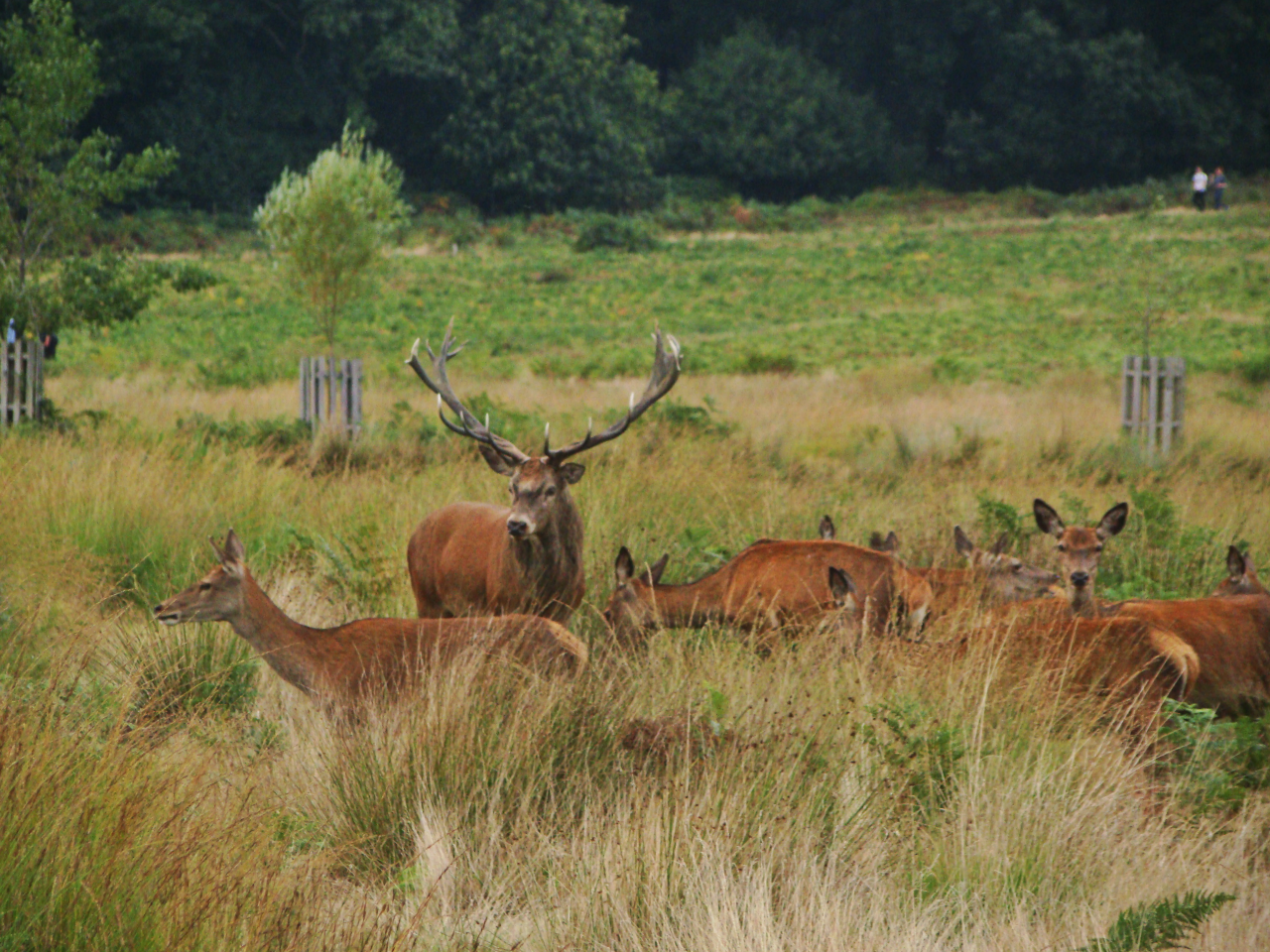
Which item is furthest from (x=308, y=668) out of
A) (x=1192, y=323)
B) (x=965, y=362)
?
(x=1192, y=323)

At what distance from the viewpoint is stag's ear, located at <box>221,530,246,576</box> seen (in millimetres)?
6434

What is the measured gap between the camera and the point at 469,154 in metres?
64.1

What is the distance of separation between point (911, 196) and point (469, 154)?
19269mm

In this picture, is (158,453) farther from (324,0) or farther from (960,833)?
(324,0)

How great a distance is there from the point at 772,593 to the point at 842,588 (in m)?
0.52

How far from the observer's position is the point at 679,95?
72.4m

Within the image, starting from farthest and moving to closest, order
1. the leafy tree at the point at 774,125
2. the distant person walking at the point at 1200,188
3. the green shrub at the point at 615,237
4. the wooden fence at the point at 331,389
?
the leafy tree at the point at 774,125
the distant person walking at the point at 1200,188
the green shrub at the point at 615,237
the wooden fence at the point at 331,389

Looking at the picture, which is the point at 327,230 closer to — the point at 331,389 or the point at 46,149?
the point at 331,389

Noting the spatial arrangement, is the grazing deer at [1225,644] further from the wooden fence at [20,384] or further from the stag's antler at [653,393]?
the wooden fence at [20,384]

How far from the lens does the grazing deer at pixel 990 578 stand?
788cm

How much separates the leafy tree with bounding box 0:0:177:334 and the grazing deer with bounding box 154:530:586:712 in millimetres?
10357

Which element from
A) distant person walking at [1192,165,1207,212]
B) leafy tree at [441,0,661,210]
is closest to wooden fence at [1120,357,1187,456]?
distant person walking at [1192,165,1207,212]

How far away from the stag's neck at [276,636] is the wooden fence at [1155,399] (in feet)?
37.3

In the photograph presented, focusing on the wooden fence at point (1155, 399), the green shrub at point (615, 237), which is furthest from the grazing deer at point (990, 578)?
the green shrub at point (615, 237)
